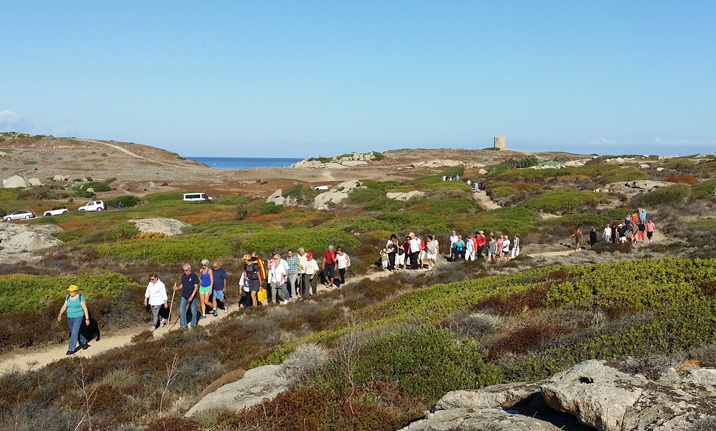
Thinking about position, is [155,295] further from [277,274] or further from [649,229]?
[649,229]

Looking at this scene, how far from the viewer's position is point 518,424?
423 centimetres

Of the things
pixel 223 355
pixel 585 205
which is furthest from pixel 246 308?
pixel 585 205

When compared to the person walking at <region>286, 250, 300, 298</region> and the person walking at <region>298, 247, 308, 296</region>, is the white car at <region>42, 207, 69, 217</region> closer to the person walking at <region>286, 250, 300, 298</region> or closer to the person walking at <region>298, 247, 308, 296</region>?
the person walking at <region>298, 247, 308, 296</region>

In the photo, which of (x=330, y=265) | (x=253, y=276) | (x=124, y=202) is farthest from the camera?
(x=124, y=202)

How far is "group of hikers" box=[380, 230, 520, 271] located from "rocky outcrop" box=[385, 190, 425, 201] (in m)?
23.4

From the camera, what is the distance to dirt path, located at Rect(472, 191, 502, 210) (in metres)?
44.2

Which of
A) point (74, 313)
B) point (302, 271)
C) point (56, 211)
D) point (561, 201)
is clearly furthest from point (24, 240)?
point (561, 201)

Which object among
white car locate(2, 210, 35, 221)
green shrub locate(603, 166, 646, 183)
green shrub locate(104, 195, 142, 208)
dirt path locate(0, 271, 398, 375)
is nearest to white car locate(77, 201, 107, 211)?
green shrub locate(104, 195, 142, 208)

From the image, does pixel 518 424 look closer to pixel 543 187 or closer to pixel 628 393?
pixel 628 393

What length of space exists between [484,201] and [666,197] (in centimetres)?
1565

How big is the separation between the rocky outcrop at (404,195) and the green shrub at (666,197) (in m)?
18.7

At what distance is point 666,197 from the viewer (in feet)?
118

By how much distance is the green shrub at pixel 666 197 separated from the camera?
116 ft

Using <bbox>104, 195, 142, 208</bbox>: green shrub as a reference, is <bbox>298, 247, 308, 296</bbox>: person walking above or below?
above
